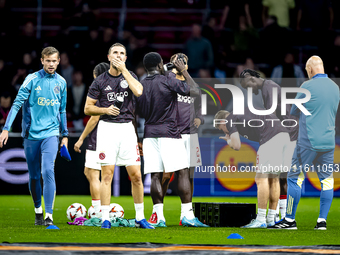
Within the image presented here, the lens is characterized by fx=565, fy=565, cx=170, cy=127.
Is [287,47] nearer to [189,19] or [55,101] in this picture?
[189,19]

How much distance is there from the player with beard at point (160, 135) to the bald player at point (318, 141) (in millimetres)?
1492

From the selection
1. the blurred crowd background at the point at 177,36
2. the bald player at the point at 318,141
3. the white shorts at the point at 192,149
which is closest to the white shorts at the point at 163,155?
the white shorts at the point at 192,149

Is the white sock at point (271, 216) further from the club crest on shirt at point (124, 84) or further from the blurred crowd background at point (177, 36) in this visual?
the blurred crowd background at point (177, 36)

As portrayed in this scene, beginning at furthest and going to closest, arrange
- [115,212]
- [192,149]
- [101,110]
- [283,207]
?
1. [192,149]
2. [283,207]
3. [115,212]
4. [101,110]

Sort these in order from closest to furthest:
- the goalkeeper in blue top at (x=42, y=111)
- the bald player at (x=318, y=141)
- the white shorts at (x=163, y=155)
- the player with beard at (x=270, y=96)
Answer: the bald player at (x=318, y=141) < the goalkeeper in blue top at (x=42, y=111) < the white shorts at (x=163, y=155) < the player with beard at (x=270, y=96)

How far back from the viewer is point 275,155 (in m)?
8.17

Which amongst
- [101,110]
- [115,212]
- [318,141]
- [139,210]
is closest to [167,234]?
[139,210]

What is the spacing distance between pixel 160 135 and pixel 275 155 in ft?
5.56

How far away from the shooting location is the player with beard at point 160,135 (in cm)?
800

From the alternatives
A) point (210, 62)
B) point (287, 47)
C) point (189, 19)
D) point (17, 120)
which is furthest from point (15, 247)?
point (189, 19)

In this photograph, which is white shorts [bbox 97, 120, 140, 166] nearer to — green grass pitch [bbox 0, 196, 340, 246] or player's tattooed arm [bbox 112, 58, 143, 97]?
player's tattooed arm [bbox 112, 58, 143, 97]

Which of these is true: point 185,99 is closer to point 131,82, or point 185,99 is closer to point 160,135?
point 160,135

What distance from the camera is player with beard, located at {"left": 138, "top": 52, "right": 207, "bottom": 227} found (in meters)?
8.00

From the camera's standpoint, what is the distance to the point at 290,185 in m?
7.82
